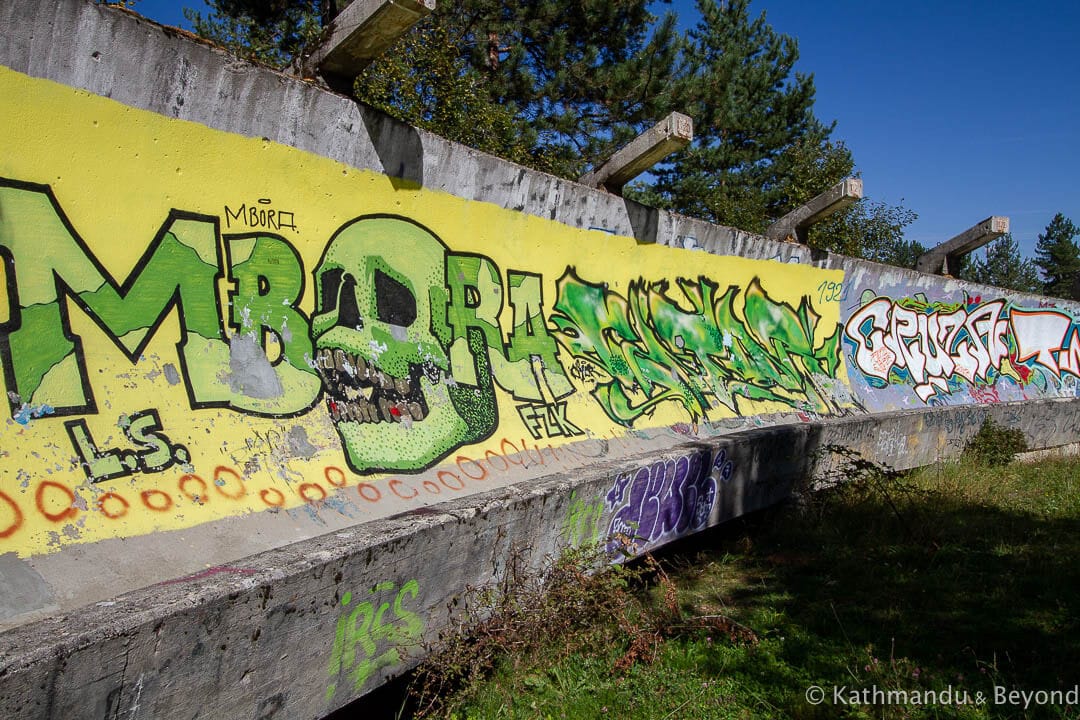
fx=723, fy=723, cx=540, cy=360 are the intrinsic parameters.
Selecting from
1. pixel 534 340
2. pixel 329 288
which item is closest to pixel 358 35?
pixel 329 288

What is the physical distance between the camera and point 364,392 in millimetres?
4527

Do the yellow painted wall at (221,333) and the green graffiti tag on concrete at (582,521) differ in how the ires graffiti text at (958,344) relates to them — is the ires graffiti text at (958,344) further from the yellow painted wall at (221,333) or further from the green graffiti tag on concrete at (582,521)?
the green graffiti tag on concrete at (582,521)

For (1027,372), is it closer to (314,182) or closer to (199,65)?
(314,182)

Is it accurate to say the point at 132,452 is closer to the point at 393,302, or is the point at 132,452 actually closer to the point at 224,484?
the point at 224,484

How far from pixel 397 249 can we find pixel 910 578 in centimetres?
436

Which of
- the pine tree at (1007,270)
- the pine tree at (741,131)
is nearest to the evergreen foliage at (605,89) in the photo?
the pine tree at (741,131)

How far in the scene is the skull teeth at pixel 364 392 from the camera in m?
4.35

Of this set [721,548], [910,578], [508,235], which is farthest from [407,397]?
[910,578]

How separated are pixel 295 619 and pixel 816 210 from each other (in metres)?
8.87

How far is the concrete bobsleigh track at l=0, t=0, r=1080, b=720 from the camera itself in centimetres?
278

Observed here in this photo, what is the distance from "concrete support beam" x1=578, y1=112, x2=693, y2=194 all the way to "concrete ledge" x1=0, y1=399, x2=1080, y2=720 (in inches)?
134

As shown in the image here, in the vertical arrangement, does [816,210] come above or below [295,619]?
above

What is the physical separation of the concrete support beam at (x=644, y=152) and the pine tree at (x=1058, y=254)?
2341 inches

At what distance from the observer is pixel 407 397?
15.7 feet
